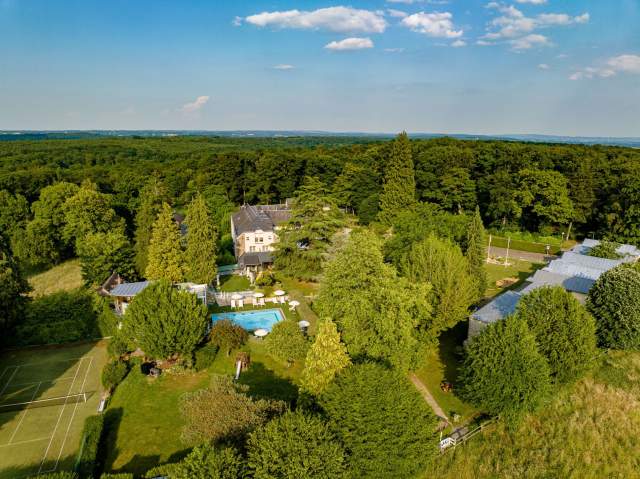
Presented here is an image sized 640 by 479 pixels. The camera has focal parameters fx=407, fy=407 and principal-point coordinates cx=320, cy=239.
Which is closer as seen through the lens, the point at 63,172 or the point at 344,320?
the point at 344,320

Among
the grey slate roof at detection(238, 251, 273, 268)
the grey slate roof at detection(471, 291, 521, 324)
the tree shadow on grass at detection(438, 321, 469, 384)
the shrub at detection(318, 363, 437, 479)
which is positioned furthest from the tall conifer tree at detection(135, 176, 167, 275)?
the grey slate roof at detection(471, 291, 521, 324)

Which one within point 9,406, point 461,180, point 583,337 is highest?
point 461,180

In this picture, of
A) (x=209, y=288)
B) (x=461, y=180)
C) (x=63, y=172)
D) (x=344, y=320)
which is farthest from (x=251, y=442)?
(x=63, y=172)

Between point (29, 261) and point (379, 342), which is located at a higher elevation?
point (379, 342)

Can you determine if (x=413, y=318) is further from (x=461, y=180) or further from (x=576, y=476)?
(x=461, y=180)

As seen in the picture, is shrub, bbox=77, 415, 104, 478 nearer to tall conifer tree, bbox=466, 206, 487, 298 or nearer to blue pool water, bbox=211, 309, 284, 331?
blue pool water, bbox=211, 309, 284, 331

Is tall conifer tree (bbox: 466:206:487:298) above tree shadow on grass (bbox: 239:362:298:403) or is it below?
above

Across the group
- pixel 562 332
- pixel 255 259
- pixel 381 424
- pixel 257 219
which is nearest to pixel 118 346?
pixel 381 424
